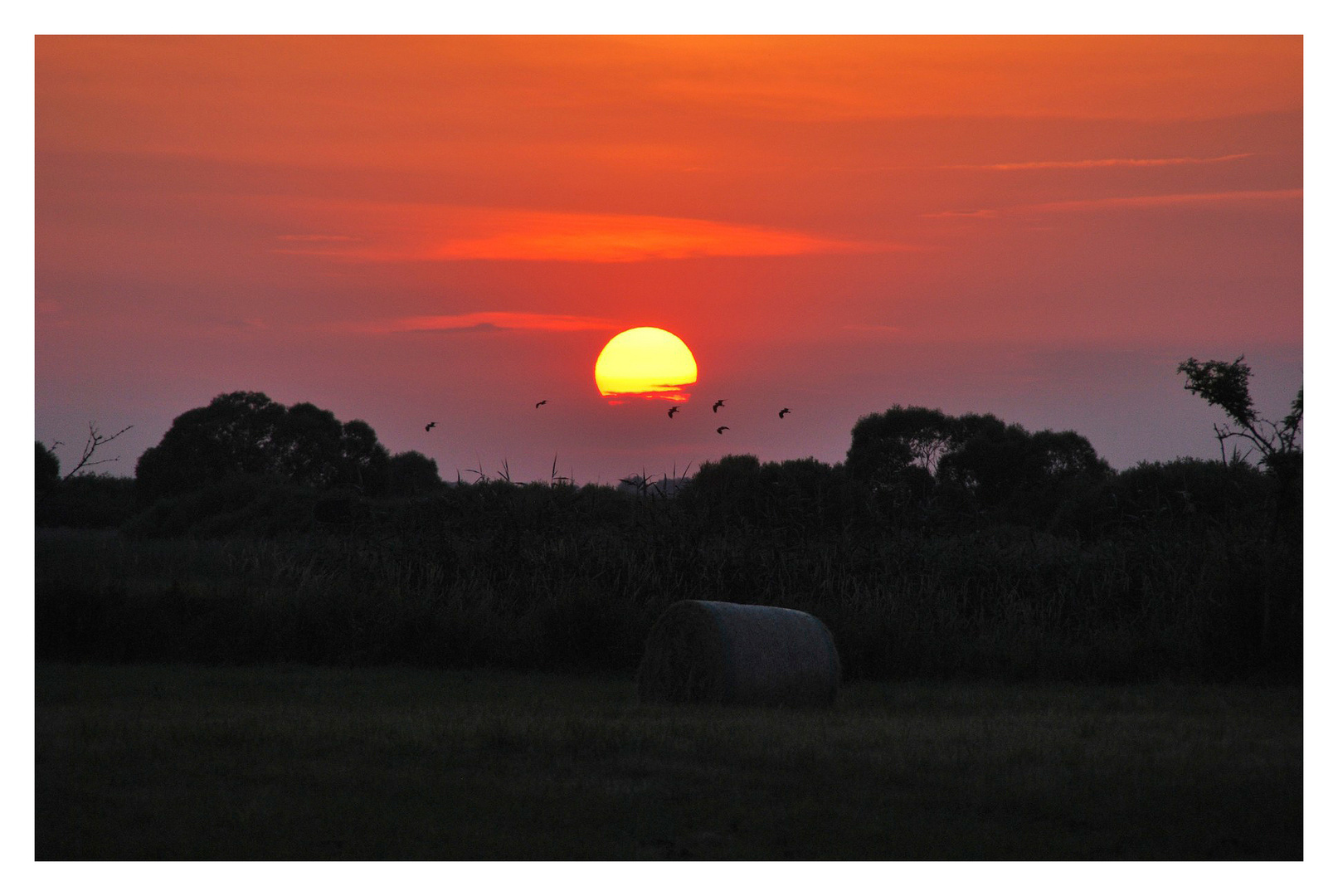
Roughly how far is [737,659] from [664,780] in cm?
415

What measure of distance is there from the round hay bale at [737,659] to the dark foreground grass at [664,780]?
18.6 inches

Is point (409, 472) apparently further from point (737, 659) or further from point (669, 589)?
point (737, 659)

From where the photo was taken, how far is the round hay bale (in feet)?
42.6

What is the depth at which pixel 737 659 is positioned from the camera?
13.0 meters

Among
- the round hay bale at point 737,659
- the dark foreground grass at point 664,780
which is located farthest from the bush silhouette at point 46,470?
the round hay bale at point 737,659

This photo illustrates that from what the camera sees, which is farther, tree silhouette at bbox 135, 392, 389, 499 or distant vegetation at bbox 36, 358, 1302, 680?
tree silhouette at bbox 135, 392, 389, 499

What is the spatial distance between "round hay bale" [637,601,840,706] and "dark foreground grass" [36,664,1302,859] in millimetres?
472

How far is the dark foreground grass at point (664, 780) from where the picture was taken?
7.34 m

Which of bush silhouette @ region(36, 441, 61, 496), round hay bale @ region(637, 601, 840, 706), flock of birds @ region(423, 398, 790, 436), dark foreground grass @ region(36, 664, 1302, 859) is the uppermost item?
flock of birds @ region(423, 398, 790, 436)

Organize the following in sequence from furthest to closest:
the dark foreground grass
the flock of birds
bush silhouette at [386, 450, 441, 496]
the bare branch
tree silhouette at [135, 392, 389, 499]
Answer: tree silhouette at [135, 392, 389, 499], bush silhouette at [386, 450, 441, 496], the flock of birds, the bare branch, the dark foreground grass

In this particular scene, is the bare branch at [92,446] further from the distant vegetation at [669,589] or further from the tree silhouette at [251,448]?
the tree silhouette at [251,448]

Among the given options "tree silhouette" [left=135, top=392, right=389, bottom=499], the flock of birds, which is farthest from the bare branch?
"tree silhouette" [left=135, top=392, right=389, bottom=499]

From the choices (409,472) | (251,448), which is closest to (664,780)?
(409,472)

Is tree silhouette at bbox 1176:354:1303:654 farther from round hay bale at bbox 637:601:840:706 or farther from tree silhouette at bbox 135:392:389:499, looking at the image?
tree silhouette at bbox 135:392:389:499
